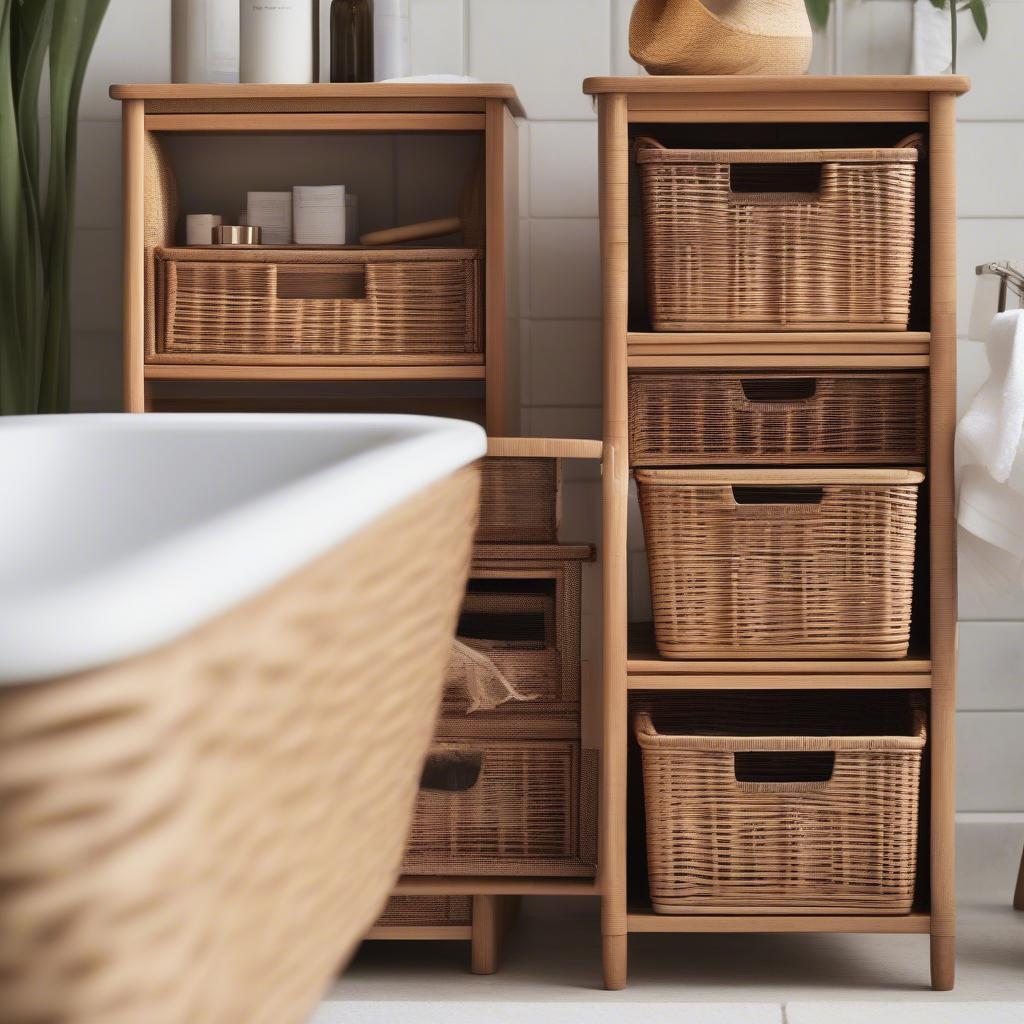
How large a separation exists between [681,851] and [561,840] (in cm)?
15

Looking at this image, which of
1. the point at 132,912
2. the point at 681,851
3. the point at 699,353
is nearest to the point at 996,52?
the point at 699,353

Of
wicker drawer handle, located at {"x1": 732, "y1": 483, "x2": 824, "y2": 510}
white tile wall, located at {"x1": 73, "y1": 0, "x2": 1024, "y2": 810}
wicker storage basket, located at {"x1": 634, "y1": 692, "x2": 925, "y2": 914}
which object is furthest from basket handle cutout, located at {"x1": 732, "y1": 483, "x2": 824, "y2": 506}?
wicker storage basket, located at {"x1": 634, "y1": 692, "x2": 925, "y2": 914}

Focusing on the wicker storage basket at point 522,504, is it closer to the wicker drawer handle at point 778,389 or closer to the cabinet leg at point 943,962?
the wicker drawer handle at point 778,389

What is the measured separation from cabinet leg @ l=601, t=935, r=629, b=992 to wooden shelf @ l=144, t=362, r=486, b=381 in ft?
2.42

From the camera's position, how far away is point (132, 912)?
0.22m

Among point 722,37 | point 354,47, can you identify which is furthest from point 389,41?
point 722,37

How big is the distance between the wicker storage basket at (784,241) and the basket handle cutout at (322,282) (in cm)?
→ 39

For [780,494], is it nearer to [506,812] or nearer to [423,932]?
[506,812]

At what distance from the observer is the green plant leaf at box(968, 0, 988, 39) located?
1896mm

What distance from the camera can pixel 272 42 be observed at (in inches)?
63.1

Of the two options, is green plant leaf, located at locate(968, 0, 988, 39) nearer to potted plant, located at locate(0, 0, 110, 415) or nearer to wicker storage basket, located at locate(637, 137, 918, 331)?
wicker storage basket, located at locate(637, 137, 918, 331)

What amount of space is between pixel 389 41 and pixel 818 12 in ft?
2.28

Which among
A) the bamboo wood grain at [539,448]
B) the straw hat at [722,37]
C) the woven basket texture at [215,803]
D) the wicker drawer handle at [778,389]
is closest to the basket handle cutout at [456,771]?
the bamboo wood grain at [539,448]

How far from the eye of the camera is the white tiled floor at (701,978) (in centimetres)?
148
